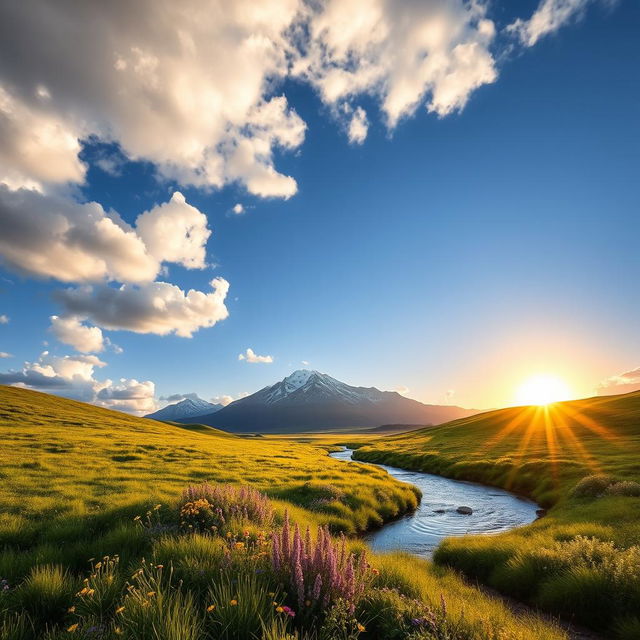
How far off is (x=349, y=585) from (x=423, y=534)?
49.6 feet

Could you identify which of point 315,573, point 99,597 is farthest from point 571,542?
point 99,597

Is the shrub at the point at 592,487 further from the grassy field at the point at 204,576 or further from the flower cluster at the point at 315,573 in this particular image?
the flower cluster at the point at 315,573

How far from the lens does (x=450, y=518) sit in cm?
2123

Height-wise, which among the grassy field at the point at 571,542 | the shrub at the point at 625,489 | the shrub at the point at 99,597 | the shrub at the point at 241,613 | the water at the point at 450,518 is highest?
the shrub at the point at 241,613

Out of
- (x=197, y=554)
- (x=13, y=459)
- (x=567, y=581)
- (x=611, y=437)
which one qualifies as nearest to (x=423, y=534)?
(x=567, y=581)

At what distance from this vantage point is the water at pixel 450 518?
653 inches

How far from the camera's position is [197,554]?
6.87 m

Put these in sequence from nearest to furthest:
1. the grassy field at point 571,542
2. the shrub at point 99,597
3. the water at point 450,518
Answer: the shrub at point 99,597 → the grassy field at point 571,542 → the water at point 450,518

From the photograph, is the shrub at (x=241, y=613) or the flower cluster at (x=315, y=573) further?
the flower cluster at (x=315, y=573)

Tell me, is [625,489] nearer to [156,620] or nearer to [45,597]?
[156,620]

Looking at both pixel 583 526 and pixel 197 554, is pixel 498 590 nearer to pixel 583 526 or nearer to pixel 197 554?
pixel 583 526

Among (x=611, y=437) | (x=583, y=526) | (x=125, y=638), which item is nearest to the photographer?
(x=125, y=638)

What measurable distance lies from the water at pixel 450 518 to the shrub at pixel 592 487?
293cm

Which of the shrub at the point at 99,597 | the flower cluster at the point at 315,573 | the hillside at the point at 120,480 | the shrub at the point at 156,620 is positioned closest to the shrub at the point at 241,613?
the shrub at the point at 156,620
